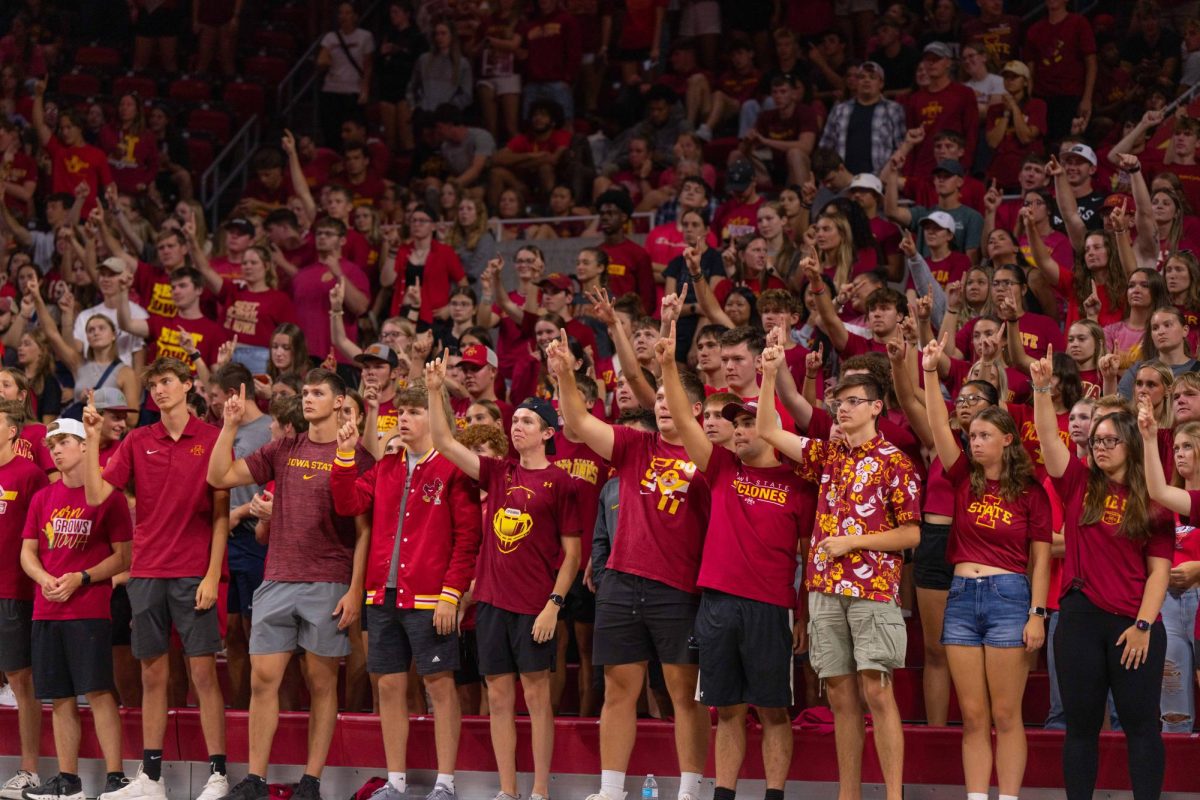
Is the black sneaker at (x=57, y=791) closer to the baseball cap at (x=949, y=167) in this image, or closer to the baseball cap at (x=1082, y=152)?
the baseball cap at (x=949, y=167)

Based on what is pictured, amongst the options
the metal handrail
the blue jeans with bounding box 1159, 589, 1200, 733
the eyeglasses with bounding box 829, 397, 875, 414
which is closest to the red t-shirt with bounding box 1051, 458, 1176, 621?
the blue jeans with bounding box 1159, 589, 1200, 733

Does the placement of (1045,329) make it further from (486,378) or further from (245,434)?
(245,434)

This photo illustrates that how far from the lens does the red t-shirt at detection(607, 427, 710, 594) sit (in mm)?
7273

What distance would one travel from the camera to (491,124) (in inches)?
608

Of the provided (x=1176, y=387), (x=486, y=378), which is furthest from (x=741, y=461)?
(x=486, y=378)

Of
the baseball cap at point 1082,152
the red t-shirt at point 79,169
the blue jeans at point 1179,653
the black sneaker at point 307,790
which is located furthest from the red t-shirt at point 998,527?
the red t-shirt at point 79,169

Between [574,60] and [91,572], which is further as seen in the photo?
[574,60]

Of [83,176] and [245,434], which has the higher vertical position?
[83,176]

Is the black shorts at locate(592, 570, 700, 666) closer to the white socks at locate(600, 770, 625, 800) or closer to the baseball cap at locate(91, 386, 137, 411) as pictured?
the white socks at locate(600, 770, 625, 800)

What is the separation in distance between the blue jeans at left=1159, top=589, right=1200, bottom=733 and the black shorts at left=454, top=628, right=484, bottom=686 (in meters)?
3.22

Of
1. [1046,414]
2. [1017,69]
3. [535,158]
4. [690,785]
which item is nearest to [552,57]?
[535,158]

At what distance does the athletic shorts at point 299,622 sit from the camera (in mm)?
7777

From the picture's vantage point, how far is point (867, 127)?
12.5 m

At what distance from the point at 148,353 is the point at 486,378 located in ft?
10.9
